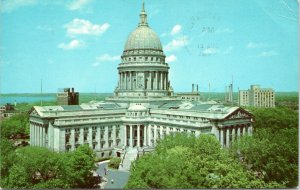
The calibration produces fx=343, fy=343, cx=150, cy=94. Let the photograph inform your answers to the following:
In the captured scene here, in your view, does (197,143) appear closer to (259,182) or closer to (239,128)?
(259,182)

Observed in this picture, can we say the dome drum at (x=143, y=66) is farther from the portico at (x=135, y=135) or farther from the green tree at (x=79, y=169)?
the green tree at (x=79, y=169)

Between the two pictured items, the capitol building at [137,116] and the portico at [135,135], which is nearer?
the capitol building at [137,116]

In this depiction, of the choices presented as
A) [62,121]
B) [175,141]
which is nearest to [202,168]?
[175,141]

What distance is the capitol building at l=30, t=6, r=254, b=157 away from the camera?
2645 inches

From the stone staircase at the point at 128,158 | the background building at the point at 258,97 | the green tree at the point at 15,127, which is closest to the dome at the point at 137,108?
the stone staircase at the point at 128,158

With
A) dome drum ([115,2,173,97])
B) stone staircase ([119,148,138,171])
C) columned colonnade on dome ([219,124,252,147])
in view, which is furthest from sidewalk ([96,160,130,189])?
dome drum ([115,2,173,97])

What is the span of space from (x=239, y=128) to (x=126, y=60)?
3668cm

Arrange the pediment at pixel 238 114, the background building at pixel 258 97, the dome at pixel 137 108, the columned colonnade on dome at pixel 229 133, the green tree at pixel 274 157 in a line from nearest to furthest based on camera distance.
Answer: the green tree at pixel 274 157
the columned colonnade on dome at pixel 229 133
the pediment at pixel 238 114
the dome at pixel 137 108
the background building at pixel 258 97

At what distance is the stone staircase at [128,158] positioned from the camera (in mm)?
63656

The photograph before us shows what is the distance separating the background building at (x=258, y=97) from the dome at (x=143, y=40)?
33917 mm

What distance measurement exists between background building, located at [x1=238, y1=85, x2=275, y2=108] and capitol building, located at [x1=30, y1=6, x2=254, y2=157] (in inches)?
1217

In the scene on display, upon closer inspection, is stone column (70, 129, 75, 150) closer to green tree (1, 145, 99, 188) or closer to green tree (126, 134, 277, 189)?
green tree (1, 145, 99, 188)

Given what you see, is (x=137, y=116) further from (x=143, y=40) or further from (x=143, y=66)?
(x=143, y=40)

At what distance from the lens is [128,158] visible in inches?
2625
